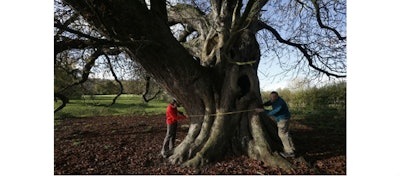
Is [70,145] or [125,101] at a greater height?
[125,101]

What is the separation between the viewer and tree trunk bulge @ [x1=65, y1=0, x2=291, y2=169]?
4.18m

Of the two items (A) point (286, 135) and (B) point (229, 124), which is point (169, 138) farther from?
(A) point (286, 135)

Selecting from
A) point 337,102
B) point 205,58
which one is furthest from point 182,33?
point 337,102

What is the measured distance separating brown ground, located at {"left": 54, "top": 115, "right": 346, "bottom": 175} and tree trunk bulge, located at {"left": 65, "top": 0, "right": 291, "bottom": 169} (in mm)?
245

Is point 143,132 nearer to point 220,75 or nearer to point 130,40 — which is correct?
point 220,75

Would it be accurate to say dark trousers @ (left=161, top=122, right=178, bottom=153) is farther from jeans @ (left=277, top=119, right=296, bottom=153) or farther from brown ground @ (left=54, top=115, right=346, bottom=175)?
jeans @ (left=277, top=119, right=296, bottom=153)

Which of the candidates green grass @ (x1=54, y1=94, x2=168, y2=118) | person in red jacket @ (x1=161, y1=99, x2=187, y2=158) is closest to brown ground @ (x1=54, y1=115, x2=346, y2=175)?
person in red jacket @ (x1=161, y1=99, x2=187, y2=158)

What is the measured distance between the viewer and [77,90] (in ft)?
17.7

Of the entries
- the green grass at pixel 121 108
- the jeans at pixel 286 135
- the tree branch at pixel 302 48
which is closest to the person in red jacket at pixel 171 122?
the jeans at pixel 286 135

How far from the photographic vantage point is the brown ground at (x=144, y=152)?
4273 mm

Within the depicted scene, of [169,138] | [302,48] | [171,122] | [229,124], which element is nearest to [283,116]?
[229,124]

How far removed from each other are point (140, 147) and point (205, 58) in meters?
2.48

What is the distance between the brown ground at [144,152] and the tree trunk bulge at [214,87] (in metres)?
0.25

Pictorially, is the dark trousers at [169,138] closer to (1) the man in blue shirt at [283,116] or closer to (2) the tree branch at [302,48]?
(1) the man in blue shirt at [283,116]
